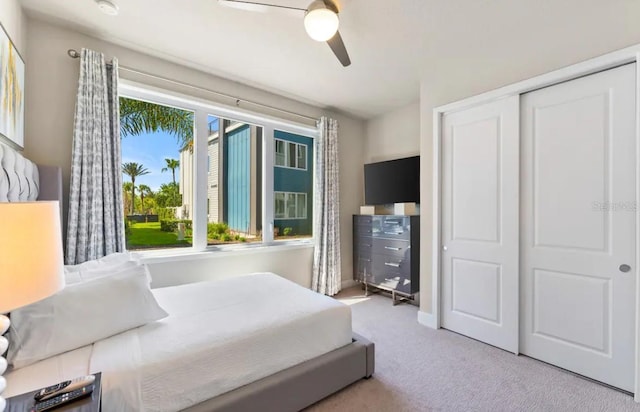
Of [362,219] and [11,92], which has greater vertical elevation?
[11,92]

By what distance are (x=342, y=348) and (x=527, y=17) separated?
287 cm

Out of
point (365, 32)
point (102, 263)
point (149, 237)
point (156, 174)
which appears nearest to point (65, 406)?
point (102, 263)

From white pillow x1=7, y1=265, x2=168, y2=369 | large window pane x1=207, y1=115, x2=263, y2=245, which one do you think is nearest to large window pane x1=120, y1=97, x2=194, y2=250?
large window pane x1=207, y1=115, x2=263, y2=245

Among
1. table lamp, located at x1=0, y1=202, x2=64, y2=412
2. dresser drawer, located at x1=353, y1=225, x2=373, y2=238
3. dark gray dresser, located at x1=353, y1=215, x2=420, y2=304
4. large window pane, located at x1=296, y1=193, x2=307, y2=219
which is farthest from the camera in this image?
large window pane, located at x1=296, y1=193, x2=307, y2=219

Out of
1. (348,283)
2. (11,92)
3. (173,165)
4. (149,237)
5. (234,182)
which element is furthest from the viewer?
(348,283)

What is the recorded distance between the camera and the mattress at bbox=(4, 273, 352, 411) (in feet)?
3.95

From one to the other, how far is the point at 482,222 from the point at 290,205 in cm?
246

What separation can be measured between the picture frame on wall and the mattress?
1486mm

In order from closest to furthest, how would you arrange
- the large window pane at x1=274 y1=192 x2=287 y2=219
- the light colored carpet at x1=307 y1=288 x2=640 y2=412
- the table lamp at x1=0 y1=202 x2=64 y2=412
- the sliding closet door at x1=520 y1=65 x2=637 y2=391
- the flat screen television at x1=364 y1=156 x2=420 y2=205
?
1. the table lamp at x1=0 y1=202 x2=64 y2=412
2. the light colored carpet at x1=307 y1=288 x2=640 y2=412
3. the sliding closet door at x1=520 y1=65 x2=637 y2=391
4. the flat screen television at x1=364 y1=156 x2=420 y2=205
5. the large window pane at x1=274 y1=192 x2=287 y2=219

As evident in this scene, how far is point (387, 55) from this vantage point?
8.82ft

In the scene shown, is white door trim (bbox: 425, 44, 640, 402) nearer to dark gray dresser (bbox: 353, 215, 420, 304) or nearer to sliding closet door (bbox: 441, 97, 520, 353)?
sliding closet door (bbox: 441, 97, 520, 353)

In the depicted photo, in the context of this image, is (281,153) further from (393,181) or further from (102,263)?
(102,263)

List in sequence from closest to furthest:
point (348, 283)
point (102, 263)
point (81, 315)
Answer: point (81, 315) < point (102, 263) < point (348, 283)

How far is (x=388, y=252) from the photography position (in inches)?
145
